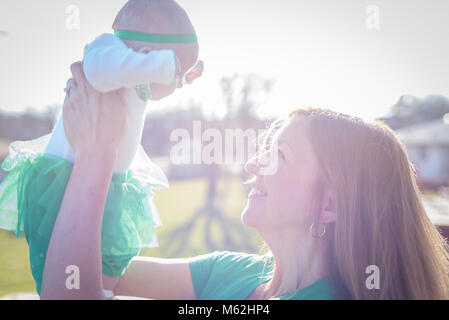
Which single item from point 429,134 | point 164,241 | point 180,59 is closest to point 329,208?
point 180,59

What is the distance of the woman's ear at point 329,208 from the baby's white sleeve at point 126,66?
2.49 ft

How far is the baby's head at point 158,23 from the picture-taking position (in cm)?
145

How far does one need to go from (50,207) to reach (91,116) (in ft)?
1.18

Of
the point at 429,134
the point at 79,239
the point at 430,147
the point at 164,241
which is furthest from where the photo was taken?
the point at 430,147

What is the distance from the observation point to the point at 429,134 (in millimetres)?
20969

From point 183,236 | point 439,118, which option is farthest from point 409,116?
point 183,236

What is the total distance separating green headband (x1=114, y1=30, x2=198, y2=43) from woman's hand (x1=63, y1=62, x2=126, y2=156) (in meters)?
0.21

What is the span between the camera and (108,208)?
1.46 meters

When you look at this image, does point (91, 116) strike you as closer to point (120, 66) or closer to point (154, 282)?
point (120, 66)

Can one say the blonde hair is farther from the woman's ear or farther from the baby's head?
the baby's head

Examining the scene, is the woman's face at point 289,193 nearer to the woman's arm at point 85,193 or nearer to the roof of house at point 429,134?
the woman's arm at point 85,193

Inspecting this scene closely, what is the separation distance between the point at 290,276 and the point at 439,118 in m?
24.7

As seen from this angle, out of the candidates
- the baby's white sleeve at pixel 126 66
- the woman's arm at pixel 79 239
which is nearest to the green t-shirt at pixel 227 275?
the woman's arm at pixel 79 239

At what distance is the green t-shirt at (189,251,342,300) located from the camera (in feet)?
5.41
